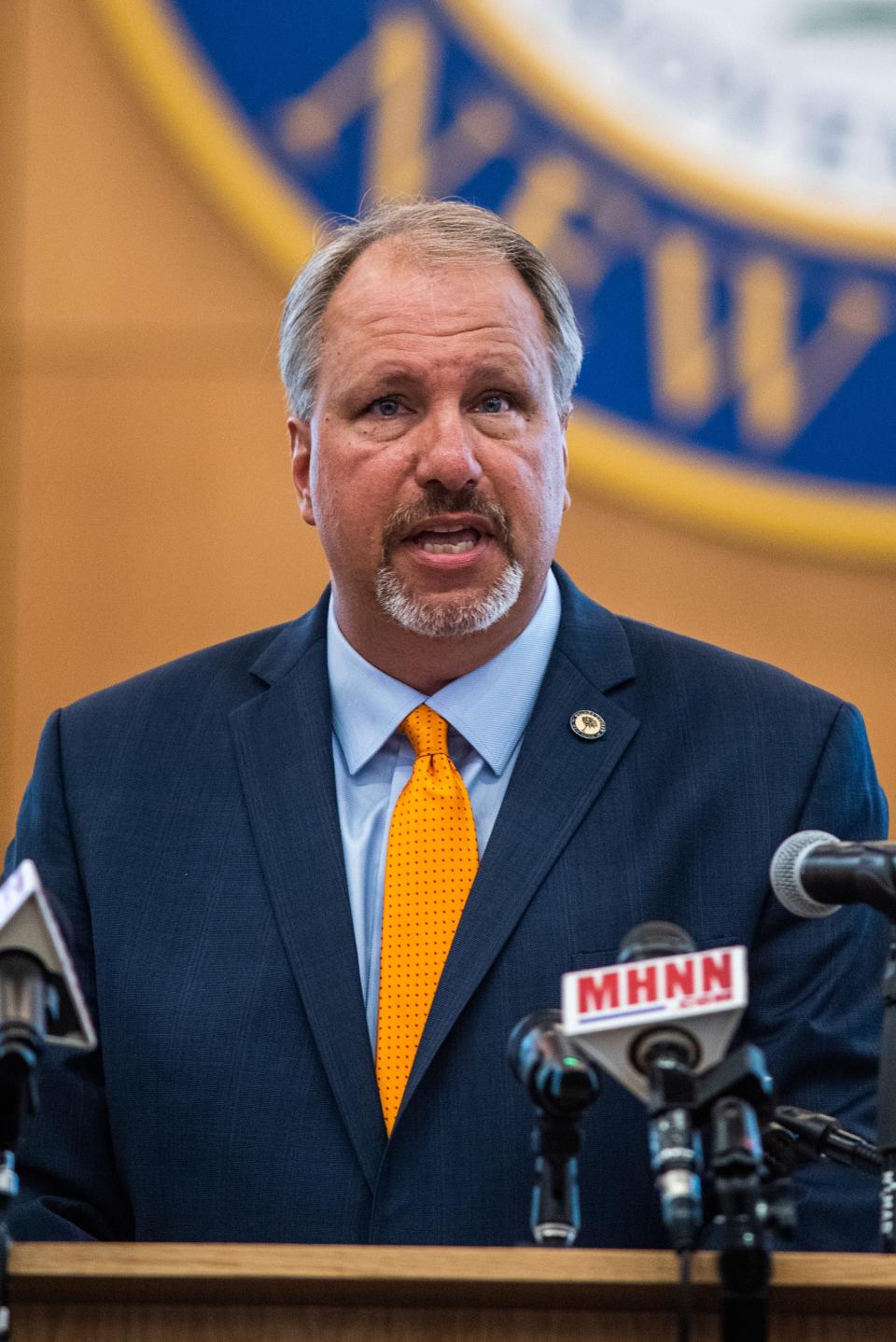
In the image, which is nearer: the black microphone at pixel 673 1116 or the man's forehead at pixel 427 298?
the black microphone at pixel 673 1116

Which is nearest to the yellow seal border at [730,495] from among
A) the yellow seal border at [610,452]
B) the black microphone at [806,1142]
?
the yellow seal border at [610,452]

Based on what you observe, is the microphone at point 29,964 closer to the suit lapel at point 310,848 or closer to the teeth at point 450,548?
the suit lapel at point 310,848

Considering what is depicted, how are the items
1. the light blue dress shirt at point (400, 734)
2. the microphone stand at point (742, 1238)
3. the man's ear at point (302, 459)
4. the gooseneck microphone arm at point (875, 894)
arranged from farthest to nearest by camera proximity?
the man's ear at point (302, 459)
the light blue dress shirt at point (400, 734)
the gooseneck microphone arm at point (875, 894)
the microphone stand at point (742, 1238)

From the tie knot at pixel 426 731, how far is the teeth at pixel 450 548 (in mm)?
187

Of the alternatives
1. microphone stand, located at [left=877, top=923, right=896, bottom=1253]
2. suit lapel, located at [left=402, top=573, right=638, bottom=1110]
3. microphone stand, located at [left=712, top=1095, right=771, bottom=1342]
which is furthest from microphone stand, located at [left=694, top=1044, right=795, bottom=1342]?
suit lapel, located at [left=402, top=573, right=638, bottom=1110]

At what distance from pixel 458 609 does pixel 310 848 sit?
33 cm

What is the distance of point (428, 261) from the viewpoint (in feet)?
7.90

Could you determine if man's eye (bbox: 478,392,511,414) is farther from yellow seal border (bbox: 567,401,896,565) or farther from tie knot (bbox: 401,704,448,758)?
yellow seal border (bbox: 567,401,896,565)

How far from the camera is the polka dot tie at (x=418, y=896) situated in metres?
2.06

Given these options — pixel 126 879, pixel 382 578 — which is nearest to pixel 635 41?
pixel 382 578

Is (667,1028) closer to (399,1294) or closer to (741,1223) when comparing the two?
(741,1223)

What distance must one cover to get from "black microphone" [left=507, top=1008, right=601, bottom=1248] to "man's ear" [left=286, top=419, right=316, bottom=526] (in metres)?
1.23

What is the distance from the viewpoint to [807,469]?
3406 mm

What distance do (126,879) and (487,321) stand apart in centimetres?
79
